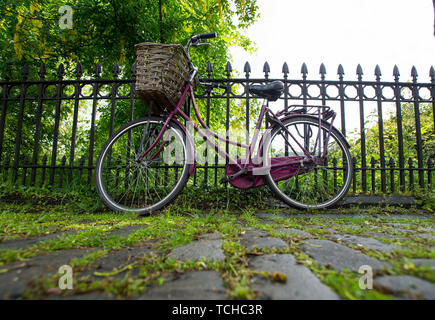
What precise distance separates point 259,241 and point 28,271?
3.61 feet

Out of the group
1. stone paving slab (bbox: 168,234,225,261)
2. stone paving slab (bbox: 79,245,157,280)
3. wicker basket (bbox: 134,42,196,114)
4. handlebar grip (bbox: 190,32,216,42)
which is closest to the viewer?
stone paving slab (bbox: 79,245,157,280)

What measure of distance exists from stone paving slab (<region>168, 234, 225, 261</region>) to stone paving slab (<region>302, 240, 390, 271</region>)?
455 millimetres

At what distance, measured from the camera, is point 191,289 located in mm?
775

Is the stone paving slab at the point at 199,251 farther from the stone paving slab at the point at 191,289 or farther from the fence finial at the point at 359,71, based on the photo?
the fence finial at the point at 359,71

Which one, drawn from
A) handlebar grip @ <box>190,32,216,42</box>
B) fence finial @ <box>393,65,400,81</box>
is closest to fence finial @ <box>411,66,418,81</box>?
fence finial @ <box>393,65,400,81</box>

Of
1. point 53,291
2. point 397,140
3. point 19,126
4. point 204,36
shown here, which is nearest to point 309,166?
point 204,36

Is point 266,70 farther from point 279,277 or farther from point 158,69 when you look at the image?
point 279,277

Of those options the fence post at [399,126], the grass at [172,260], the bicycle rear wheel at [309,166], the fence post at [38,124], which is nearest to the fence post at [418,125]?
the fence post at [399,126]

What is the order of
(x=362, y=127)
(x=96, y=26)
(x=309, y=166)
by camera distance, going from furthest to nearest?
(x=96, y=26) < (x=362, y=127) < (x=309, y=166)

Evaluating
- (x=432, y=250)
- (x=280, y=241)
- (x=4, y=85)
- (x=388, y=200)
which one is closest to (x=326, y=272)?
(x=280, y=241)

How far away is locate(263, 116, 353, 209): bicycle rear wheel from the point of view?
277 centimetres

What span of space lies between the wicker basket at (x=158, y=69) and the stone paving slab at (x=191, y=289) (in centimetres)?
195

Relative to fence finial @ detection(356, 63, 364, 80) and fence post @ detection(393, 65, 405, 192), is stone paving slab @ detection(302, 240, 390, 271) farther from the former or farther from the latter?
fence finial @ detection(356, 63, 364, 80)

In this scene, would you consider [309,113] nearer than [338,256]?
No
